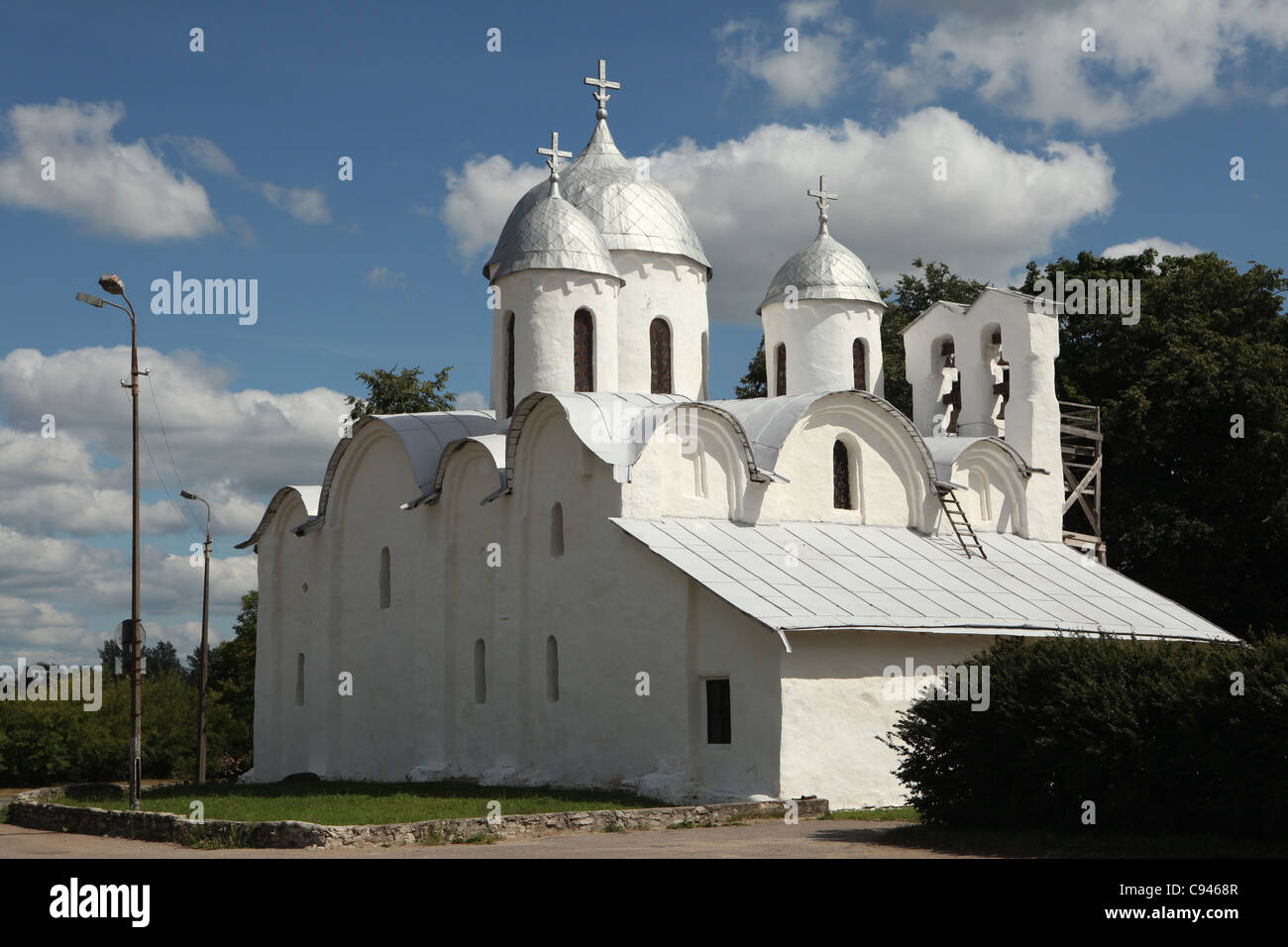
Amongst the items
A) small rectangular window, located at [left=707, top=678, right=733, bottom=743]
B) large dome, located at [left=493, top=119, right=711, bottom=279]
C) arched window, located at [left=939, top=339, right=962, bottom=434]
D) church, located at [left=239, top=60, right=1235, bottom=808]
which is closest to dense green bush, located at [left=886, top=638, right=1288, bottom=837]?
church, located at [left=239, top=60, right=1235, bottom=808]

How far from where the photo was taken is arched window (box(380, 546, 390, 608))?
26.6m

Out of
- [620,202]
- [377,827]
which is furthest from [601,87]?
[377,827]

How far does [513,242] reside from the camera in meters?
25.8

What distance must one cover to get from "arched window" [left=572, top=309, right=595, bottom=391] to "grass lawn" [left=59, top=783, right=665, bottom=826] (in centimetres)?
727

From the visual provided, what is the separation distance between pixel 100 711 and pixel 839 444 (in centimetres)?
2658

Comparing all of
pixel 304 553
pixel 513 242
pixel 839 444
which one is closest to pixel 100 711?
pixel 304 553

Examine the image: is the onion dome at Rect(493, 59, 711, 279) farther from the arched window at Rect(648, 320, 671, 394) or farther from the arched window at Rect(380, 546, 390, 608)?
the arched window at Rect(380, 546, 390, 608)

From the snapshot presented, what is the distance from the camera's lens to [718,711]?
20094 mm

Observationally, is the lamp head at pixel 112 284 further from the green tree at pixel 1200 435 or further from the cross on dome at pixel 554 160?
the green tree at pixel 1200 435

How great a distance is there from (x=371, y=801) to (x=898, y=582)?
8.22 m

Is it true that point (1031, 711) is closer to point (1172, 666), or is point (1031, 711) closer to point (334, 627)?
point (1172, 666)

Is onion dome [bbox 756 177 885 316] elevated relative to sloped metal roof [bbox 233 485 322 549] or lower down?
elevated

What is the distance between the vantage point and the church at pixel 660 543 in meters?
20.0

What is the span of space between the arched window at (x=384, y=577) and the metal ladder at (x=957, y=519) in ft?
32.4
